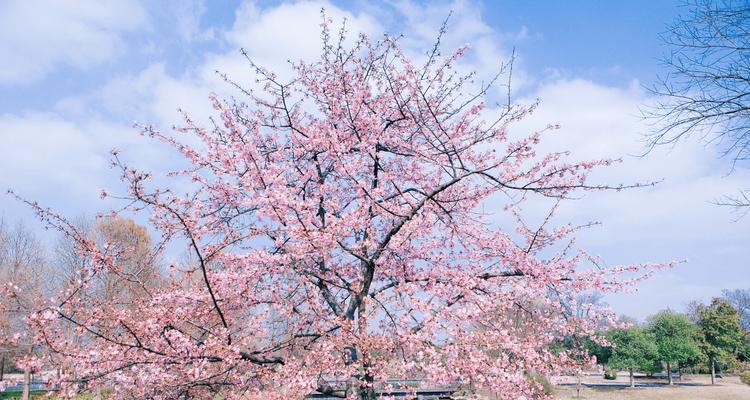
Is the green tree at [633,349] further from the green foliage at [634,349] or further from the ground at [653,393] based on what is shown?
the ground at [653,393]

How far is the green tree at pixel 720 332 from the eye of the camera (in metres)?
46.5

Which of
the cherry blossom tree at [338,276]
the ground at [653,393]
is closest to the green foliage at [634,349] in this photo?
the ground at [653,393]

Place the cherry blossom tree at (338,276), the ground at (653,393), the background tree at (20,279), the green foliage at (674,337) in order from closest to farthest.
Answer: the cherry blossom tree at (338,276), the background tree at (20,279), the ground at (653,393), the green foliage at (674,337)

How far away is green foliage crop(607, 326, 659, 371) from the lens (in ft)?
140

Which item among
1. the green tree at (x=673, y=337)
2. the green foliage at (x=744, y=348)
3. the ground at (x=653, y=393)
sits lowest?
the ground at (x=653, y=393)

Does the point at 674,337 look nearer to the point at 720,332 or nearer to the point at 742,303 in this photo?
the point at 720,332

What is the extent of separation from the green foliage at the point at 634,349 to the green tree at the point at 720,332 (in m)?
7.42

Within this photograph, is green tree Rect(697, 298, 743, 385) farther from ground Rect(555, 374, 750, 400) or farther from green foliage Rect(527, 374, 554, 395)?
green foliage Rect(527, 374, 554, 395)

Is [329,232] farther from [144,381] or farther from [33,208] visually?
[33,208]

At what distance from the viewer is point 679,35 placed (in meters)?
7.67

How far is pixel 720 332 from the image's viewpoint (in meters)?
47.1

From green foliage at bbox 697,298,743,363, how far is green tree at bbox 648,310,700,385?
178 centimetres

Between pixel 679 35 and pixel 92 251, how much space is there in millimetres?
9096

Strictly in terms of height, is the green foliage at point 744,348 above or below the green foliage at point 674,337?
below
